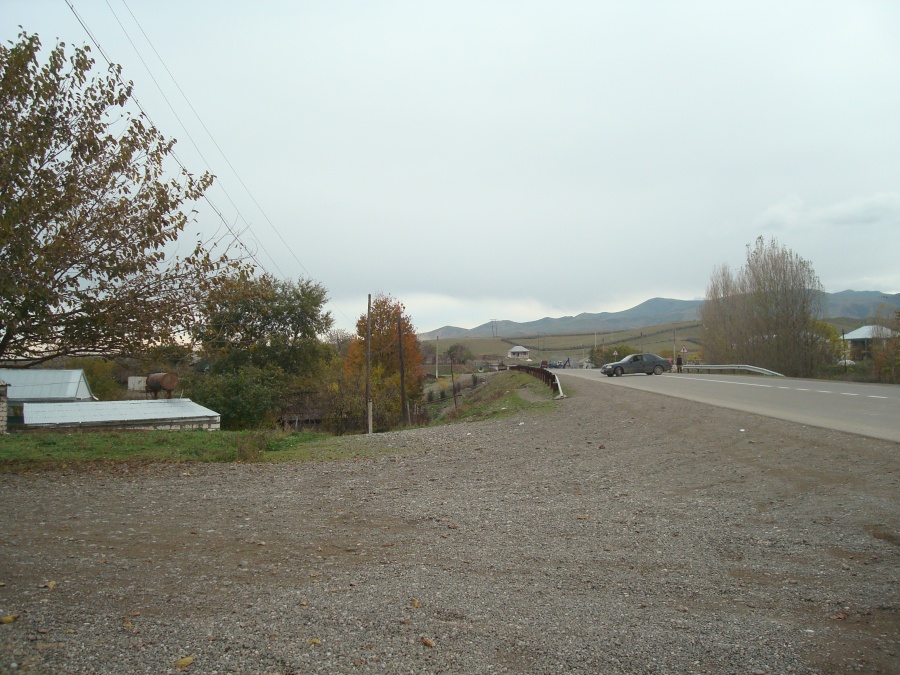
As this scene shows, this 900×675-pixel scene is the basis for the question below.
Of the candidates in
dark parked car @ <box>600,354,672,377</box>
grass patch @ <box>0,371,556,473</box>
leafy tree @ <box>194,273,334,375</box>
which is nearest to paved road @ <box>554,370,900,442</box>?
grass patch @ <box>0,371,556,473</box>

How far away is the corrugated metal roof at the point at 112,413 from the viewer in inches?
1131

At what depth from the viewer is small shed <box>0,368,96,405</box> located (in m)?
43.8

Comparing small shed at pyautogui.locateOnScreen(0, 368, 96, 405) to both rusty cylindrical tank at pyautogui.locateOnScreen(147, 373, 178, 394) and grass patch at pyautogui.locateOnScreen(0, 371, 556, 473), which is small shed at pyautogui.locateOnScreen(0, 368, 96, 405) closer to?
rusty cylindrical tank at pyautogui.locateOnScreen(147, 373, 178, 394)

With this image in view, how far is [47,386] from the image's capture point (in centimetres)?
4494

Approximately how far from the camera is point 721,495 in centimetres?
914

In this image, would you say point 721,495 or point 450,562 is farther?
point 721,495

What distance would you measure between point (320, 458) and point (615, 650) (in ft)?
38.4

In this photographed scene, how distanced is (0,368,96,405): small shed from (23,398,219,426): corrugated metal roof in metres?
13.2

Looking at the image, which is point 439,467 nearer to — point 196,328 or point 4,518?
point 196,328

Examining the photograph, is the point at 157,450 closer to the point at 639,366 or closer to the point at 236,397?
the point at 236,397

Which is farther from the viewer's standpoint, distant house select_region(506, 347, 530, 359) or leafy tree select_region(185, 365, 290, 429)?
distant house select_region(506, 347, 530, 359)

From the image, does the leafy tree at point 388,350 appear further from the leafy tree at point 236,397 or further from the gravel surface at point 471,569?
the gravel surface at point 471,569

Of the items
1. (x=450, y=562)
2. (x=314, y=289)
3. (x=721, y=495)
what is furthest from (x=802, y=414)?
(x=314, y=289)

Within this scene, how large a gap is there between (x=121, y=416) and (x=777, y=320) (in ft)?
166
